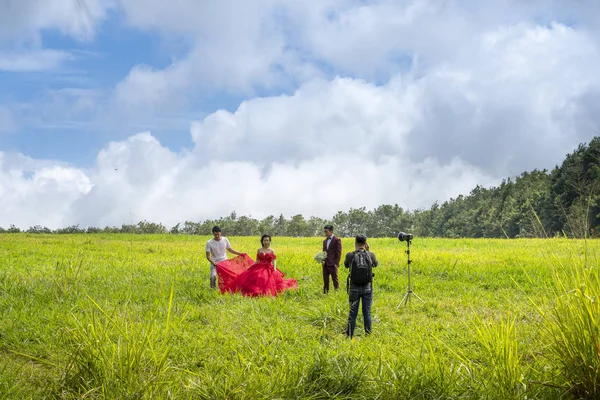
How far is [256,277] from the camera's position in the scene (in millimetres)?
14578

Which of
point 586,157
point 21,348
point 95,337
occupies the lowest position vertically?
point 21,348

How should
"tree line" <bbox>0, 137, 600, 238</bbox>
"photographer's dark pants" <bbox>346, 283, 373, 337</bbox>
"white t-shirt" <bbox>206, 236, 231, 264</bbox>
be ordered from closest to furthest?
1. "photographer's dark pants" <bbox>346, 283, 373, 337</bbox>
2. "white t-shirt" <bbox>206, 236, 231, 264</bbox>
3. "tree line" <bbox>0, 137, 600, 238</bbox>

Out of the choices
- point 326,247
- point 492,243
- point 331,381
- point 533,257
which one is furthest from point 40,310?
point 492,243

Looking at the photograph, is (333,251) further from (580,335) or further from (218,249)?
(580,335)

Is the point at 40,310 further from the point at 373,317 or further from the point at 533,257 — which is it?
the point at 533,257

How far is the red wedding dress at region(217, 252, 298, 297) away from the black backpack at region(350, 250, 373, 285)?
5023mm

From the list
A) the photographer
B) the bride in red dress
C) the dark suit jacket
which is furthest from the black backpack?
the bride in red dress

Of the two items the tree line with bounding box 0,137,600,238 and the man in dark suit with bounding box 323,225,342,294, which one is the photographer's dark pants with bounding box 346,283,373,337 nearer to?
the man in dark suit with bounding box 323,225,342,294

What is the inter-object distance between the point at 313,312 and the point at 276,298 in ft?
7.67

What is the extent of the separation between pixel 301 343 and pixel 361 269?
1.80 metres

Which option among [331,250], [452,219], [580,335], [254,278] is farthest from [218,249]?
[452,219]

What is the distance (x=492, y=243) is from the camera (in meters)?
37.0

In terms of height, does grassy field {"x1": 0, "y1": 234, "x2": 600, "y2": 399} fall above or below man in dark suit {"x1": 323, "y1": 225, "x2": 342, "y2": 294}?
below

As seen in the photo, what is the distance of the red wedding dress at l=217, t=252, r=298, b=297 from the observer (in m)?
14.5
